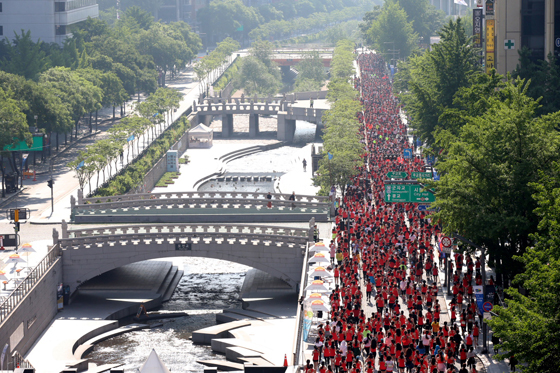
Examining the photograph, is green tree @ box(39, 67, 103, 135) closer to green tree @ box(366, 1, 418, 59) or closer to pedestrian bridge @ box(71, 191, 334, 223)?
pedestrian bridge @ box(71, 191, 334, 223)

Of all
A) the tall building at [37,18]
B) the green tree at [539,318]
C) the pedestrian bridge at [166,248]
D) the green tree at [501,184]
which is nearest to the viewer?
the green tree at [539,318]

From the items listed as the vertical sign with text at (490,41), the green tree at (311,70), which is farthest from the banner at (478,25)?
the green tree at (311,70)

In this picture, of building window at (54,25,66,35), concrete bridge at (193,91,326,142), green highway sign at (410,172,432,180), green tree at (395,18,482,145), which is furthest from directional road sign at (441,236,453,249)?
building window at (54,25,66,35)

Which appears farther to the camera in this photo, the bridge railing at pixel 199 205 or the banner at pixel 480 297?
the bridge railing at pixel 199 205

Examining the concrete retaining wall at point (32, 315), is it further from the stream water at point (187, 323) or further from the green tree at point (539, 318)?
the green tree at point (539, 318)

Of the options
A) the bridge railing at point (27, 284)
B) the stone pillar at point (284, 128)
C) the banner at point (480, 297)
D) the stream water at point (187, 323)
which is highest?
the stone pillar at point (284, 128)

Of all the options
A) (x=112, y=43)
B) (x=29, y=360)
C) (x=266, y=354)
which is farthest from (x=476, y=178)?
(x=112, y=43)
